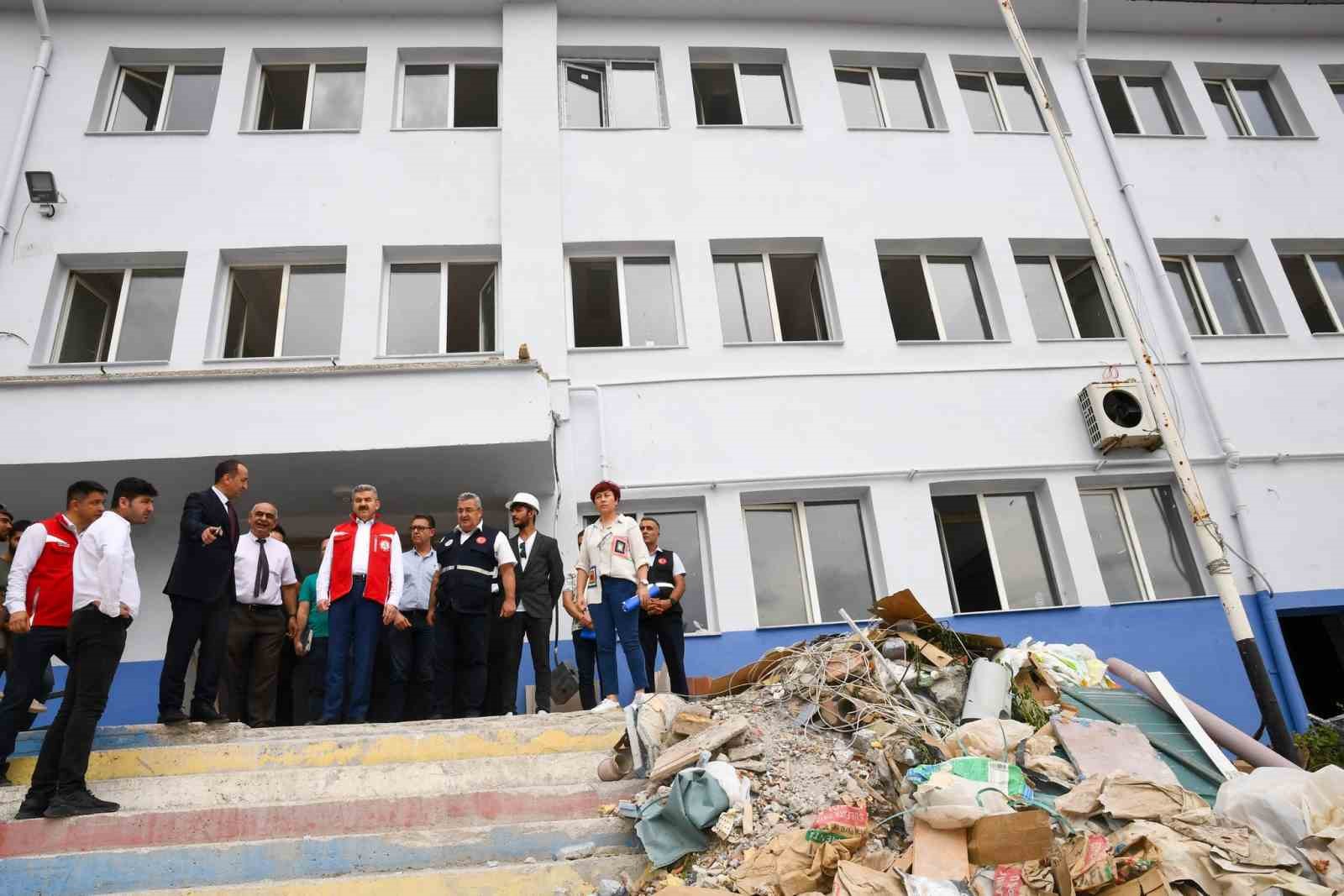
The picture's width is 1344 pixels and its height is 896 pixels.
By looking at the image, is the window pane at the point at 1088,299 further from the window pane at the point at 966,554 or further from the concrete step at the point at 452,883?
the concrete step at the point at 452,883

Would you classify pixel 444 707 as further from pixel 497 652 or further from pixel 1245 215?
pixel 1245 215

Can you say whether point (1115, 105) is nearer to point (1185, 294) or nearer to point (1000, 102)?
point (1000, 102)

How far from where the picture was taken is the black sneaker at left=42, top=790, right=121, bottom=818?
4414 millimetres

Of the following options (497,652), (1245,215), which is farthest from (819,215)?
(497,652)

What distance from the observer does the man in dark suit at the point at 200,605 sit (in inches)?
216

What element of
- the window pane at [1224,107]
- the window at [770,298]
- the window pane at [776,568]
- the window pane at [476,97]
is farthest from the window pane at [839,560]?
the window pane at [1224,107]

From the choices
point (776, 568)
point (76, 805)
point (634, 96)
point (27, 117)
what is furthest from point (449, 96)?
point (76, 805)

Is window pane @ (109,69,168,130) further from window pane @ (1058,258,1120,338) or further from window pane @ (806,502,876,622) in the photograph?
window pane @ (1058,258,1120,338)

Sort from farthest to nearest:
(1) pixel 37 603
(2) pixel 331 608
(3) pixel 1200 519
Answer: (3) pixel 1200 519 < (2) pixel 331 608 < (1) pixel 37 603

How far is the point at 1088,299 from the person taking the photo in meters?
10.9

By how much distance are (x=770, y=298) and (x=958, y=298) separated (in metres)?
2.42

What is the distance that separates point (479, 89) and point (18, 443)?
683 cm

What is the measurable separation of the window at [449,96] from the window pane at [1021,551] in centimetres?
790

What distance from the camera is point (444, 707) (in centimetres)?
659
